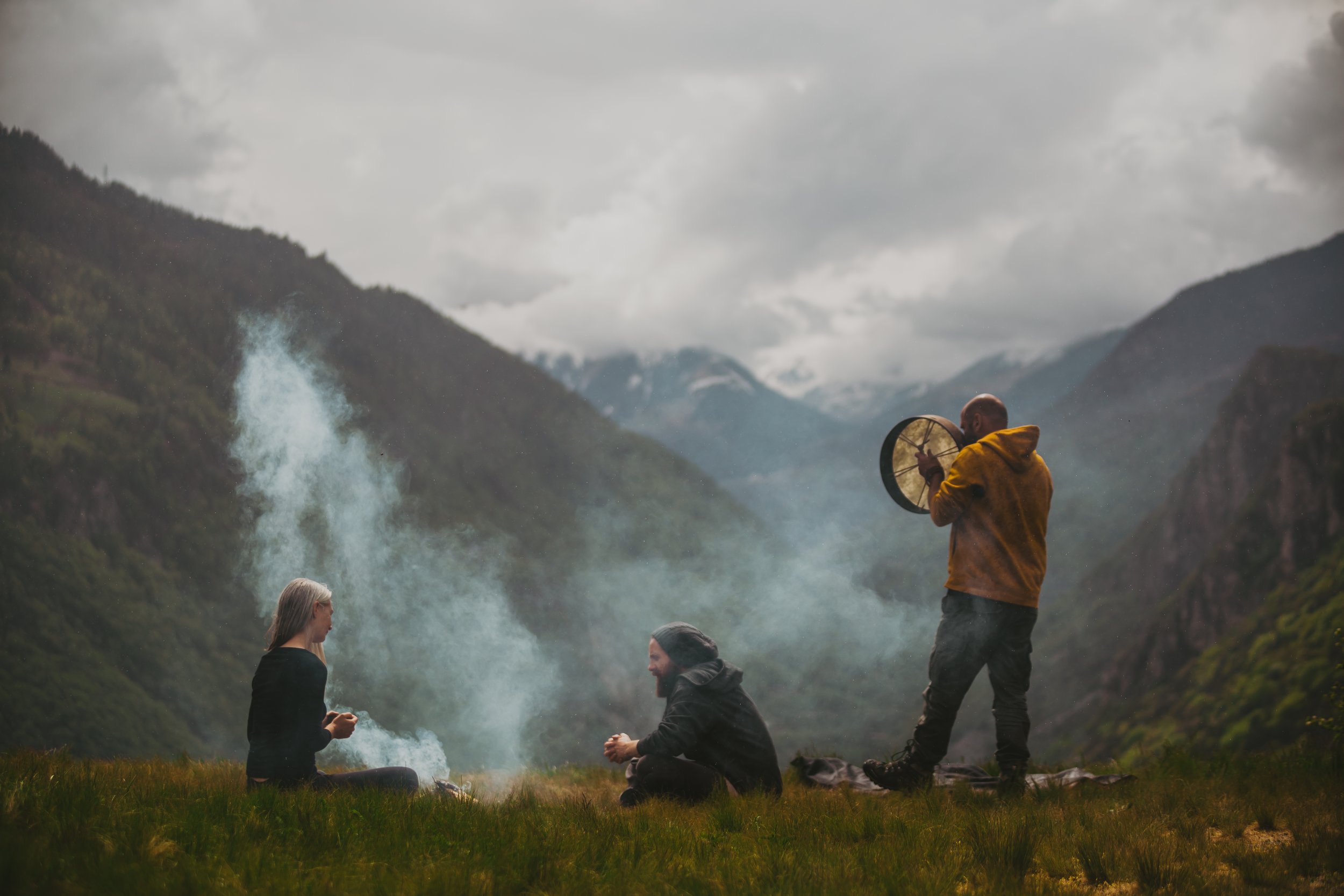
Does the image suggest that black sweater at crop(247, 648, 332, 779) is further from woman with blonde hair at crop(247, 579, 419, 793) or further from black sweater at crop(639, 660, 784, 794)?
black sweater at crop(639, 660, 784, 794)

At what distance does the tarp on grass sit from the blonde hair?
3.79 meters

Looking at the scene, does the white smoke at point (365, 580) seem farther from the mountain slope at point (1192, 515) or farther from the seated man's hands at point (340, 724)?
the mountain slope at point (1192, 515)

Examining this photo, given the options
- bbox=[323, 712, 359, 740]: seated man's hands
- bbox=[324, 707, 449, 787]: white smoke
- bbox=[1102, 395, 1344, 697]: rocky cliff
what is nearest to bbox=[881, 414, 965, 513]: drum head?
bbox=[323, 712, 359, 740]: seated man's hands

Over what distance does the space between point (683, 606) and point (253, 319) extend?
26.5 meters

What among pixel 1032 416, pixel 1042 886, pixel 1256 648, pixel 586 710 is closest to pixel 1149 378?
pixel 1032 416

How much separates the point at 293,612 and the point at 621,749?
2.06 metres

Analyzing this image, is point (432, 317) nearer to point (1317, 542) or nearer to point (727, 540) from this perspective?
point (727, 540)

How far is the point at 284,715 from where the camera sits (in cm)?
400

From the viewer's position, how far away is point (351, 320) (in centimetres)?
4725

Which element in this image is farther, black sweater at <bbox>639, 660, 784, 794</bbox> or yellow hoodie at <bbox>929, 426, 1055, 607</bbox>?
yellow hoodie at <bbox>929, 426, 1055, 607</bbox>

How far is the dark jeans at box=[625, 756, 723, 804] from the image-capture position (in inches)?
181

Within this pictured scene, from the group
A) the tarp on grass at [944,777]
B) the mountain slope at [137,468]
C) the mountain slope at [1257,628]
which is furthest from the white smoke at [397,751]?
the mountain slope at [1257,628]

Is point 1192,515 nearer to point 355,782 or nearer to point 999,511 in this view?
point 999,511

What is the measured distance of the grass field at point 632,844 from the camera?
266 centimetres
